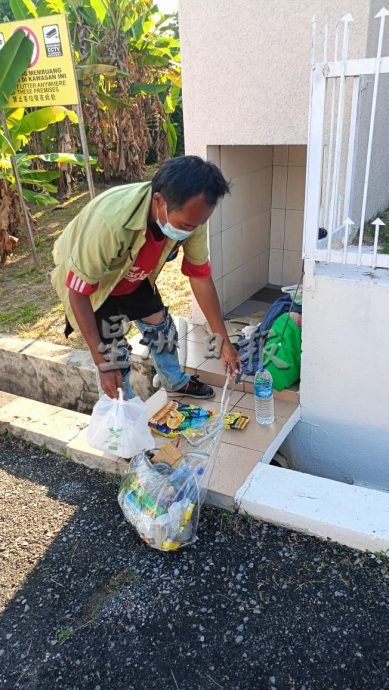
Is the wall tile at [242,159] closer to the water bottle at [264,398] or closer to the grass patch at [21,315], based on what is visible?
the water bottle at [264,398]

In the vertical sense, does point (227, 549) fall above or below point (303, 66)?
below

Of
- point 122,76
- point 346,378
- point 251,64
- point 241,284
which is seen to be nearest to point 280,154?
point 241,284

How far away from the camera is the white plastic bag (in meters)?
2.66

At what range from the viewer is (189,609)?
7.59 feet

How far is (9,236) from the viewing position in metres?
7.39

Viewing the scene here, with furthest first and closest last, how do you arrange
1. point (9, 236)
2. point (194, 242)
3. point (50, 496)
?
point (9, 236) < point (50, 496) < point (194, 242)

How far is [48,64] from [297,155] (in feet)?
10.3

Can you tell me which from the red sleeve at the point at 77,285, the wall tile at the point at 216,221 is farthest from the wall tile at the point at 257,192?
the red sleeve at the point at 77,285

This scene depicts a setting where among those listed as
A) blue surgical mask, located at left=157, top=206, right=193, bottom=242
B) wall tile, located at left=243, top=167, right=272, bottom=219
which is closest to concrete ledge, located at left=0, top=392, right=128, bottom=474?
blue surgical mask, located at left=157, top=206, right=193, bottom=242

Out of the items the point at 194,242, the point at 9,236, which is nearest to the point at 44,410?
the point at 194,242

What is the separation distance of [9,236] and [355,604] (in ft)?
21.9

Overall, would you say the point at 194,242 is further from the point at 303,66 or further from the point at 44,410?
the point at 44,410

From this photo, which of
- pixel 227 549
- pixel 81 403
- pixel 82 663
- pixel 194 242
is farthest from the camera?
pixel 81 403

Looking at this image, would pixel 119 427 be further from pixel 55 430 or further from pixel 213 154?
pixel 213 154
